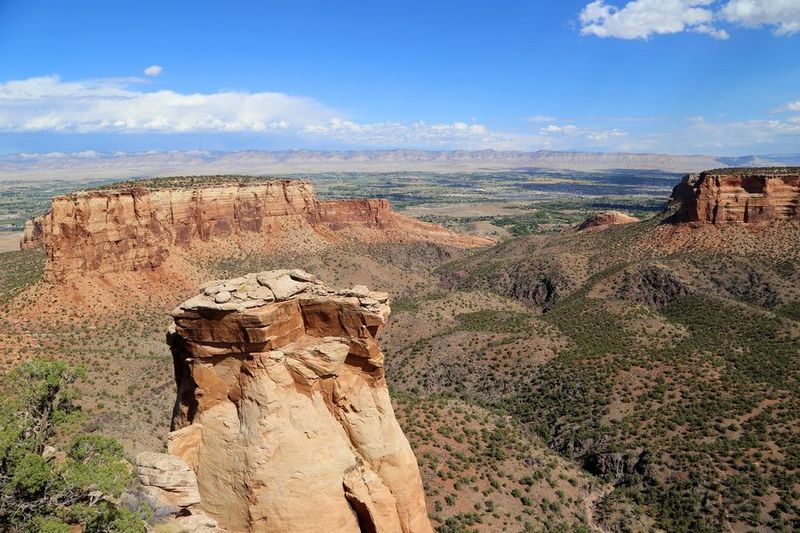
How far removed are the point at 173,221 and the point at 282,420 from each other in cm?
6298

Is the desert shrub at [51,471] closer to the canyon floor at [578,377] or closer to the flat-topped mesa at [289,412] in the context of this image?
the flat-topped mesa at [289,412]

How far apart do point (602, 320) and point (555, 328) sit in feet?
16.0

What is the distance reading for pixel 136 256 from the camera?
59.7 meters

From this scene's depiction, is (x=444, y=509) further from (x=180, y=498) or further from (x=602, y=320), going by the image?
(x=602, y=320)

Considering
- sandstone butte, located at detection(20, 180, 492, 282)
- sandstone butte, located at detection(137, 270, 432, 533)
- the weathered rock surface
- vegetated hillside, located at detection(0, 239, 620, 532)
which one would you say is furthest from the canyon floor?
the weathered rock surface

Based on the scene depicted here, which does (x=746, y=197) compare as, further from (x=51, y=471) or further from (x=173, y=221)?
(x=51, y=471)

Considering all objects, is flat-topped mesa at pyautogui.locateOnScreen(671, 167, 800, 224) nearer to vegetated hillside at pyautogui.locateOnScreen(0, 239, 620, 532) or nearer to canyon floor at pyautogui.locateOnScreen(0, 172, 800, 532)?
canyon floor at pyautogui.locateOnScreen(0, 172, 800, 532)

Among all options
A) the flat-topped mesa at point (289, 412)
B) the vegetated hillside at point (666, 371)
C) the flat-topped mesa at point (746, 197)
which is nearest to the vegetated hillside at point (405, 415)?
the vegetated hillside at point (666, 371)

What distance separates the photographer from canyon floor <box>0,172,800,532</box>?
98.6 ft

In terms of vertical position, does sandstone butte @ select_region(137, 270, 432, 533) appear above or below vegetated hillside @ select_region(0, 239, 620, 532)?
above

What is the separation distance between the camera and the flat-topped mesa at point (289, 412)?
15.0m

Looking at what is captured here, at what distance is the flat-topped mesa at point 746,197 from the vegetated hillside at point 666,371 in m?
1.74

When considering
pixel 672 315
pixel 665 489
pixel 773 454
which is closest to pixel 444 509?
pixel 665 489

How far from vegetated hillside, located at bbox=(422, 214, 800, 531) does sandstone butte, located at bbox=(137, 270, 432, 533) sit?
20.3 meters
